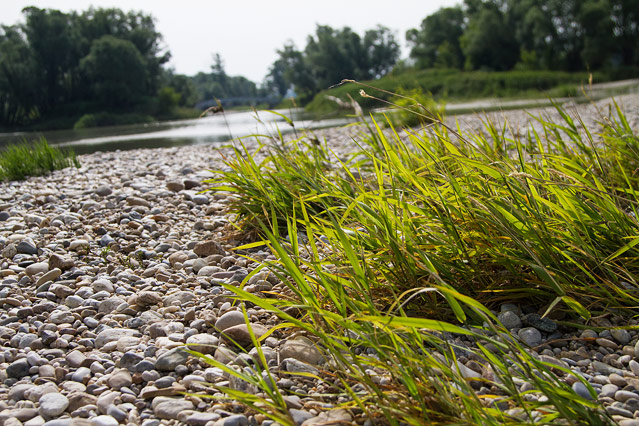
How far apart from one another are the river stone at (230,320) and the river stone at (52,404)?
62cm

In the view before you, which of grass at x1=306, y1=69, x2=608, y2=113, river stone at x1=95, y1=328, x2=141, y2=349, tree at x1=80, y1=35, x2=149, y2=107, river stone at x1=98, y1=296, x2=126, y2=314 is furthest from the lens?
tree at x1=80, y1=35, x2=149, y2=107

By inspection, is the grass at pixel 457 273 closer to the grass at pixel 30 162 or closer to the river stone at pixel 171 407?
the river stone at pixel 171 407

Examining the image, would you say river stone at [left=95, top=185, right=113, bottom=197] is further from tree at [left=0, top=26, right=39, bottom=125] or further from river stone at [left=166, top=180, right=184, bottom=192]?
tree at [left=0, top=26, right=39, bottom=125]

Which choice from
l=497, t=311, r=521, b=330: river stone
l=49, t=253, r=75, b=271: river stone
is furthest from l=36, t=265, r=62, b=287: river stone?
l=497, t=311, r=521, b=330: river stone

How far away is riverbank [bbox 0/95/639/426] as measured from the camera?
1473 mm

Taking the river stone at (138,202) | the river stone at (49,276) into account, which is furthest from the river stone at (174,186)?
the river stone at (49,276)

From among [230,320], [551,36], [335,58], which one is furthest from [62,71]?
[230,320]

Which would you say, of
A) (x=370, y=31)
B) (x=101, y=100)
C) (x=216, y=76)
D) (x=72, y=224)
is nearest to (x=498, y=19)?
(x=370, y=31)

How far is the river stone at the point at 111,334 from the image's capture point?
1.94 m

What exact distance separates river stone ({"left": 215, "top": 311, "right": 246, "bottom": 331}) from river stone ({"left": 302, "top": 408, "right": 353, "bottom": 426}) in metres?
0.68

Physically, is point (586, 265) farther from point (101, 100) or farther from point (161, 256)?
point (101, 100)

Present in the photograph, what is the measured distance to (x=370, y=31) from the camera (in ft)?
217

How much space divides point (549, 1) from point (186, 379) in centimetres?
4768

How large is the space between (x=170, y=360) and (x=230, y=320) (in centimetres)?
31
